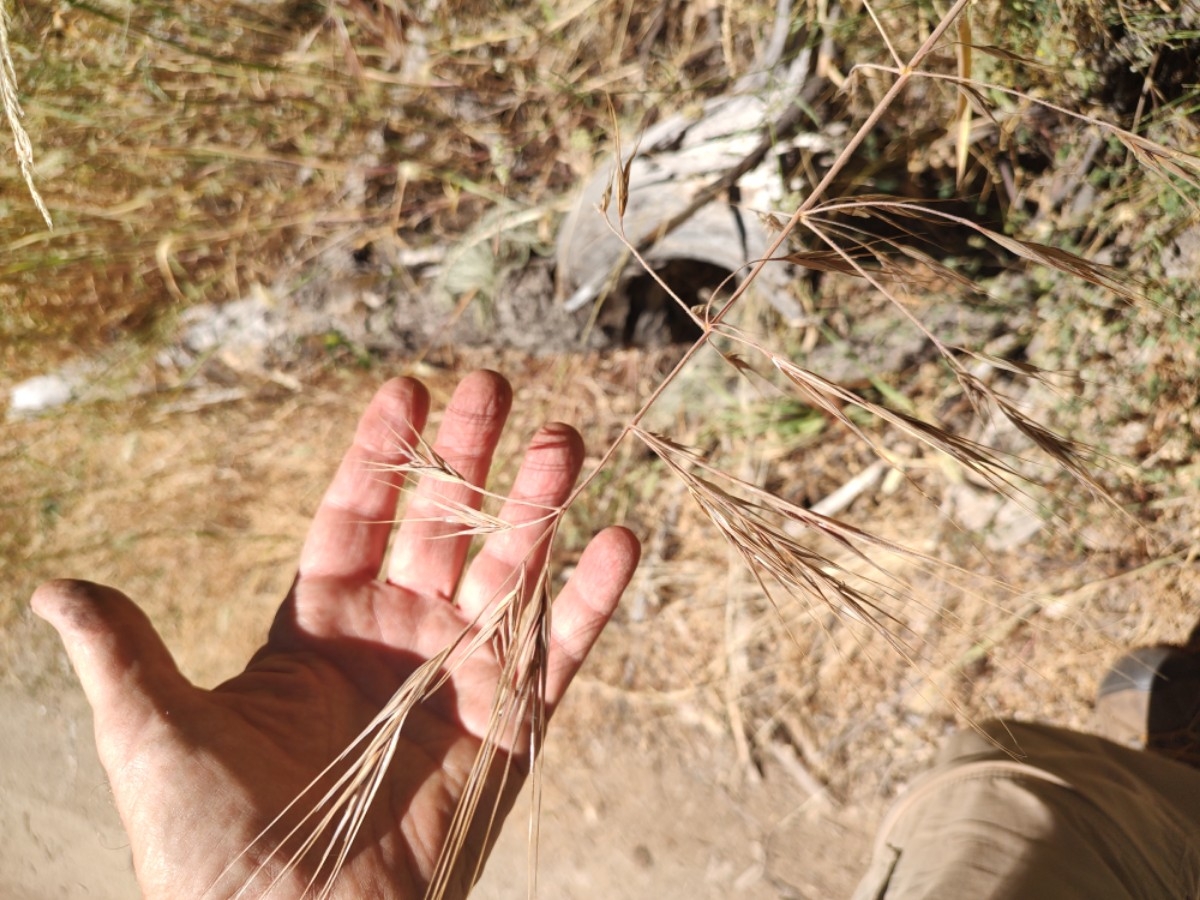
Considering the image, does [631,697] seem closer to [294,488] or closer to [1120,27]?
[294,488]

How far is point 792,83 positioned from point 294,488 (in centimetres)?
190

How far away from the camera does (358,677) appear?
158 centimetres

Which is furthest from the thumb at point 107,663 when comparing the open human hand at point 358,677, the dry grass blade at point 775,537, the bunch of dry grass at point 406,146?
the dry grass blade at point 775,537

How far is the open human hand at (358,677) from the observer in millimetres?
→ 1291

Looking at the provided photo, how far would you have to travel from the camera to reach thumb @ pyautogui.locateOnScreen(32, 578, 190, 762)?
1.31 metres

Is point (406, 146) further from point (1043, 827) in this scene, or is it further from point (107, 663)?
point (1043, 827)

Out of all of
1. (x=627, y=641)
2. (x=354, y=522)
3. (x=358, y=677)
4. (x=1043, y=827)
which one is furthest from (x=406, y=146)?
(x=1043, y=827)

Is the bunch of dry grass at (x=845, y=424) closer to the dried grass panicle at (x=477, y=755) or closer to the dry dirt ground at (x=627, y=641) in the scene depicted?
the dried grass panicle at (x=477, y=755)

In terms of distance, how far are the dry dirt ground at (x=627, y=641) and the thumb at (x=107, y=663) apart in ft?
3.85

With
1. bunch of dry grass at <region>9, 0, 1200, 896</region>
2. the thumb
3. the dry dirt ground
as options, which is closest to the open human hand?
the thumb

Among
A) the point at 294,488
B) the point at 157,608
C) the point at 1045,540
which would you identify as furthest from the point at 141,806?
the point at 1045,540

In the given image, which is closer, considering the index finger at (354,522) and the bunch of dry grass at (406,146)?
the index finger at (354,522)

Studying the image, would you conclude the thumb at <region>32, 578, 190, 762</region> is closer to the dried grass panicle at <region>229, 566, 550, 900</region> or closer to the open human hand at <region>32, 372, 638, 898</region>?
the open human hand at <region>32, 372, 638, 898</region>

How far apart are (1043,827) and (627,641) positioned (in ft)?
3.90
